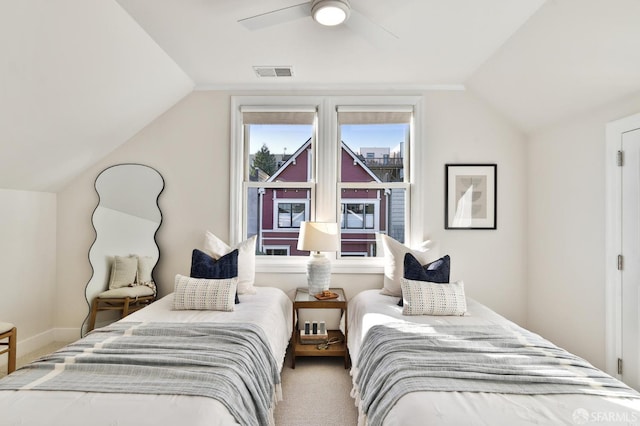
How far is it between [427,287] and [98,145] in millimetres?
3160

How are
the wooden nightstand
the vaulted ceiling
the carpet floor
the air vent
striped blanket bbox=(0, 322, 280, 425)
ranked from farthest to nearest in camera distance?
the air vent → the wooden nightstand → the carpet floor → the vaulted ceiling → striped blanket bbox=(0, 322, 280, 425)

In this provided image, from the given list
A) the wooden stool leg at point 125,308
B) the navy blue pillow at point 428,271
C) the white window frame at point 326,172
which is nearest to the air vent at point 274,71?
the white window frame at point 326,172

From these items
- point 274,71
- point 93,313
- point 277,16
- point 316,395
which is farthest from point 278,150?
point 93,313

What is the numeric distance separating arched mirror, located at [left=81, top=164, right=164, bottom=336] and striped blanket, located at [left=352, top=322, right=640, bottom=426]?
2.47 meters

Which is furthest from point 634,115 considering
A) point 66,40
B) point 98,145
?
point 98,145

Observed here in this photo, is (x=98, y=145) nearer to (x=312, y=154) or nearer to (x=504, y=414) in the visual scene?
(x=312, y=154)

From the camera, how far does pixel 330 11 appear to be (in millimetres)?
1936

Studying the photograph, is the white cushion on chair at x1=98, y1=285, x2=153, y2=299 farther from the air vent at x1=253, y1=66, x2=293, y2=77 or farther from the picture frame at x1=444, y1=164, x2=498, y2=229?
the picture frame at x1=444, y1=164, x2=498, y2=229

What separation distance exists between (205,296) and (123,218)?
4.97ft

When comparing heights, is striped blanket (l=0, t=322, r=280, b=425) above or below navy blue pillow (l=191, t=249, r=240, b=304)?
below

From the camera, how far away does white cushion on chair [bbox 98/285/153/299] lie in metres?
3.34

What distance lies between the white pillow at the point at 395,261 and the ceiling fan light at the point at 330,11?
1.91 meters

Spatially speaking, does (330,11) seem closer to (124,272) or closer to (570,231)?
(570,231)

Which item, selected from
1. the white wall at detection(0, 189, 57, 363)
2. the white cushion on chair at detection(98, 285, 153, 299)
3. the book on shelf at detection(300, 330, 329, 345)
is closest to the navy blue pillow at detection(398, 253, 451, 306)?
the book on shelf at detection(300, 330, 329, 345)
